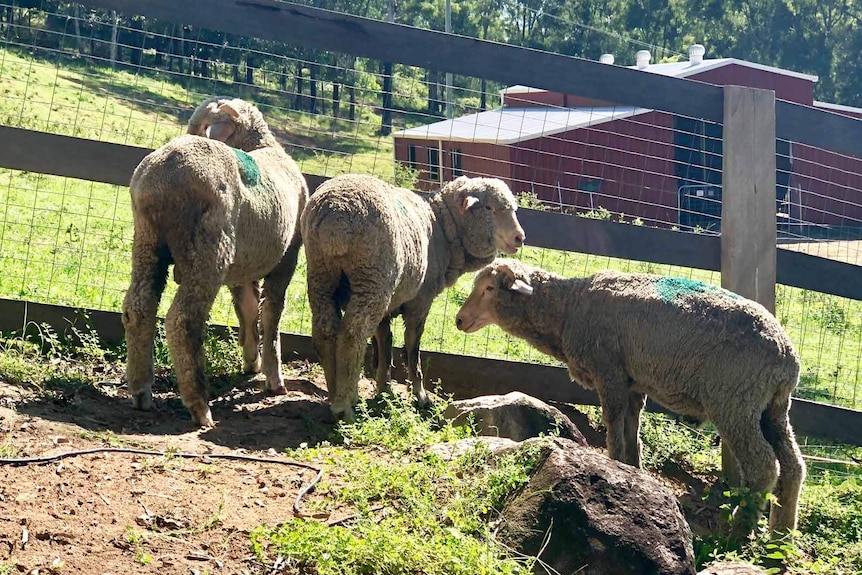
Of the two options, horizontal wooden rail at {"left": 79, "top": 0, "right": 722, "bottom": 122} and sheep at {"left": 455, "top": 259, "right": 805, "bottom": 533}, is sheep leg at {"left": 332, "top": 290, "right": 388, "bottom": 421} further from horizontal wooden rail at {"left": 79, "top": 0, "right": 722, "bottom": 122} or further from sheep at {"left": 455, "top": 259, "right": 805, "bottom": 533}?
horizontal wooden rail at {"left": 79, "top": 0, "right": 722, "bottom": 122}

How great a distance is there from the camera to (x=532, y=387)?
793 cm

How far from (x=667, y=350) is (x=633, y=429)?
0.70m

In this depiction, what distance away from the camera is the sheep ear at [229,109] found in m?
7.75

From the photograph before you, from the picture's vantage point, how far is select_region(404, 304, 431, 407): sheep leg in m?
7.62

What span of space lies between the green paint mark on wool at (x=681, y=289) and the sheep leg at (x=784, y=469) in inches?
30.6

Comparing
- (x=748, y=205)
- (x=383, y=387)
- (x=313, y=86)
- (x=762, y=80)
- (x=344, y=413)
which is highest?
(x=762, y=80)

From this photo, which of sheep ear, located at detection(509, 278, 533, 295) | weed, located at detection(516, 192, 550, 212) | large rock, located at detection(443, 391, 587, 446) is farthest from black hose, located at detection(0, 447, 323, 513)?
weed, located at detection(516, 192, 550, 212)

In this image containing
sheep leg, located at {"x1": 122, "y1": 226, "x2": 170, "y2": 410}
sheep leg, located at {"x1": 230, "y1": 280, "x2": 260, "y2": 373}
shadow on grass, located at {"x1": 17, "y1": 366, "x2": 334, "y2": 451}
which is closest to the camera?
shadow on grass, located at {"x1": 17, "y1": 366, "x2": 334, "y2": 451}

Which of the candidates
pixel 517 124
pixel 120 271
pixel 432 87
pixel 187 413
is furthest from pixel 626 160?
pixel 187 413

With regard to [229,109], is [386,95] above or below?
above

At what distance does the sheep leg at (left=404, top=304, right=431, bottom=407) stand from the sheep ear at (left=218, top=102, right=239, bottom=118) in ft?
6.30

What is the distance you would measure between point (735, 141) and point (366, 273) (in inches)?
112

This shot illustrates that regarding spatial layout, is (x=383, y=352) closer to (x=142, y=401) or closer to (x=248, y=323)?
(x=248, y=323)

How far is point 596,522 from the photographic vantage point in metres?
4.68
